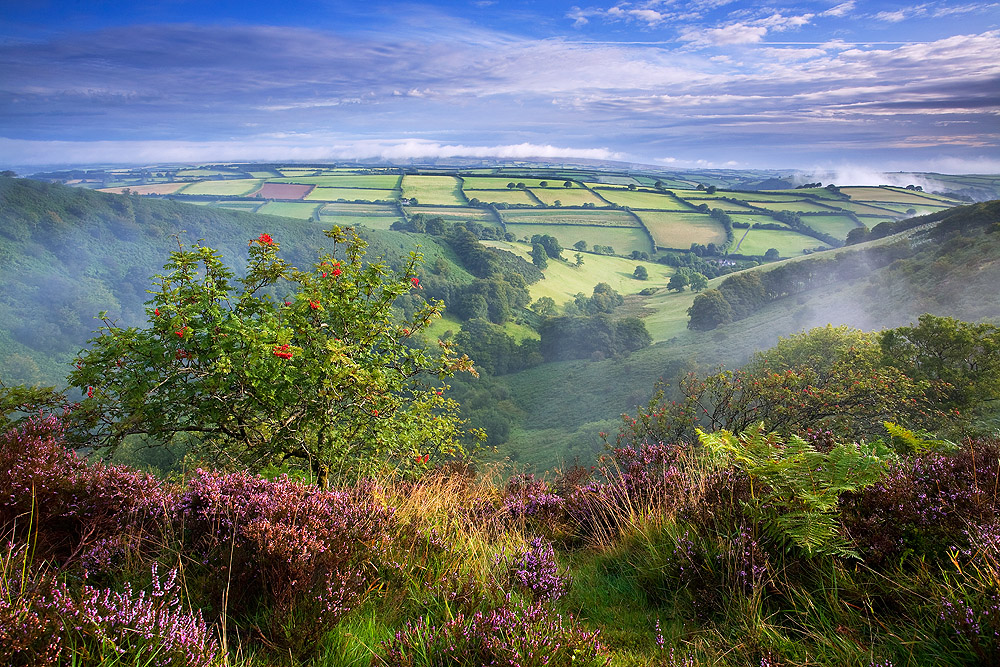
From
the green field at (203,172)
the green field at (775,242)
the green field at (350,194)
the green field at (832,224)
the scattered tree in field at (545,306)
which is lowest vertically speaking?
the scattered tree in field at (545,306)

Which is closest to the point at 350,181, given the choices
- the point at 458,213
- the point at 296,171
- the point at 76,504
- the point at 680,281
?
the point at 296,171

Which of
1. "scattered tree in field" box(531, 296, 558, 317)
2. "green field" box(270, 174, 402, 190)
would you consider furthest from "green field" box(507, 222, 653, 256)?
"green field" box(270, 174, 402, 190)

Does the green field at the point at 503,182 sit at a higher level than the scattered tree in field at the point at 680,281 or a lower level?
higher

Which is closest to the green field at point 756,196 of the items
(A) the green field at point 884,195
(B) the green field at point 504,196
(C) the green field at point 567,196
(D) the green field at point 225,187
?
(A) the green field at point 884,195

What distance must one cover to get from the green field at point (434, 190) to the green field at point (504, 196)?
5048 millimetres

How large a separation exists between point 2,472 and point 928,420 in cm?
2054

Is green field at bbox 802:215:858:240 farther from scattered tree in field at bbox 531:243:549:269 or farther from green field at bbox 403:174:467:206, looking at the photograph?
green field at bbox 403:174:467:206

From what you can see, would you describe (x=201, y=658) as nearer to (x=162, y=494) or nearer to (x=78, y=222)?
(x=162, y=494)

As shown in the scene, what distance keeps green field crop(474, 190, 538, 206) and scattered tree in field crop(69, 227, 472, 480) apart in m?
144

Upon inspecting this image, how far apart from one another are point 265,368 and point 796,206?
14593 cm

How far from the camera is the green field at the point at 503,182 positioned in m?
158

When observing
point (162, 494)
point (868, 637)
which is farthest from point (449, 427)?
point (868, 637)

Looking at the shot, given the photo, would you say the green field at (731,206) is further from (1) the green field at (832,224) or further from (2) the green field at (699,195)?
(1) the green field at (832,224)

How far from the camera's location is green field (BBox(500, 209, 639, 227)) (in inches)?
5192
